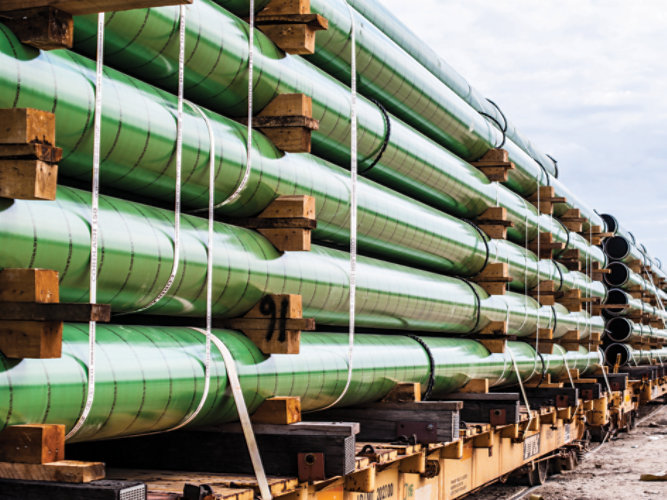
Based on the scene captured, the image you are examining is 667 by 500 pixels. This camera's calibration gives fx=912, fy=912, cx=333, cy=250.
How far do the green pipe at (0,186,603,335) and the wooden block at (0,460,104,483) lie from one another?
713 millimetres

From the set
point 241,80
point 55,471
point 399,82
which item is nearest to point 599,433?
point 399,82

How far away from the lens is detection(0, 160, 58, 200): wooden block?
3.11 meters

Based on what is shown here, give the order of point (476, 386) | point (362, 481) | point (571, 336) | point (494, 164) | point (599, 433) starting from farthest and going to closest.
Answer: point (599, 433) < point (571, 336) < point (494, 164) < point (476, 386) < point (362, 481)

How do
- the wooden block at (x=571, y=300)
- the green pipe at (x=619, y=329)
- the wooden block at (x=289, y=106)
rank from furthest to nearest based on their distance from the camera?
the green pipe at (x=619, y=329)
the wooden block at (x=571, y=300)
the wooden block at (x=289, y=106)

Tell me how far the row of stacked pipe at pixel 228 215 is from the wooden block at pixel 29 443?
0.06 m

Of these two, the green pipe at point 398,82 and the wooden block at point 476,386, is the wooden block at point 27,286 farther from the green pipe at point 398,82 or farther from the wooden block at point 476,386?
the wooden block at point 476,386

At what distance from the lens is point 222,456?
4719 millimetres

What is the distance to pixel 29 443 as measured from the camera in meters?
3.21

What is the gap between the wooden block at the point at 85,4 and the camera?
3197 mm

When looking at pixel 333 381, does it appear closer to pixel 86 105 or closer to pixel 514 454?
pixel 86 105

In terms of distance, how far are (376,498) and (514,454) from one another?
14.8ft

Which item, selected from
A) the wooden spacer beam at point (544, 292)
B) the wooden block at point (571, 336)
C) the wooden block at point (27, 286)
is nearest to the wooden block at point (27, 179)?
the wooden block at point (27, 286)

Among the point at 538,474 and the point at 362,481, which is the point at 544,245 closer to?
the point at 538,474

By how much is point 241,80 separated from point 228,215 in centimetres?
75
